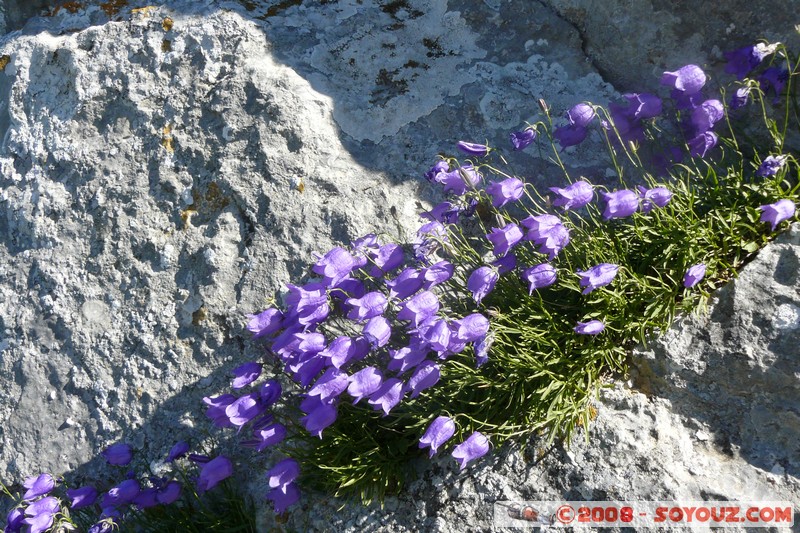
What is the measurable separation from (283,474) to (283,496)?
11 cm

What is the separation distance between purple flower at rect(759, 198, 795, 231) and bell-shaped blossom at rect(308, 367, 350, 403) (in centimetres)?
191

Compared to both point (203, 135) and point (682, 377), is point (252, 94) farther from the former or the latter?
point (682, 377)

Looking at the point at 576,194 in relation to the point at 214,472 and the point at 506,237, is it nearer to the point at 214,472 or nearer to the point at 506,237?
the point at 506,237

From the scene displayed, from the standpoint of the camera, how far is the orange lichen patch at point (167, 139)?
433 centimetres

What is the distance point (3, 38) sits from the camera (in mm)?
5090

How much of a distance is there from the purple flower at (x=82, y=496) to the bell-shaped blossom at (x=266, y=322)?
1.24 metres

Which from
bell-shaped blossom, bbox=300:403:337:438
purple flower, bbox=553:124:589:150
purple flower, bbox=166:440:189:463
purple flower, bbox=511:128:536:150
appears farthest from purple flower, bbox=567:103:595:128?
purple flower, bbox=166:440:189:463

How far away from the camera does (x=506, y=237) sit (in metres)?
3.31

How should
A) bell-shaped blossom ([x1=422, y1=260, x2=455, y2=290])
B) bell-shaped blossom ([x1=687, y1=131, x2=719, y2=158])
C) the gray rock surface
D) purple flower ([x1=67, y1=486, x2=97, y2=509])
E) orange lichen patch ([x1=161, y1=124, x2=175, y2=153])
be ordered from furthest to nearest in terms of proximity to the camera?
1. orange lichen patch ([x1=161, y1=124, x2=175, y2=153])
2. the gray rock surface
3. purple flower ([x1=67, y1=486, x2=97, y2=509])
4. bell-shaped blossom ([x1=687, y1=131, x2=719, y2=158])
5. bell-shaped blossom ([x1=422, y1=260, x2=455, y2=290])

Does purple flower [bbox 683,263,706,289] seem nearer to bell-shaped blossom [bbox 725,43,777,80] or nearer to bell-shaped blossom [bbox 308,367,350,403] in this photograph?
bell-shaped blossom [bbox 725,43,777,80]

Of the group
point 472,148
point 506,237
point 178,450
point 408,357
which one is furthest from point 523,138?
point 178,450

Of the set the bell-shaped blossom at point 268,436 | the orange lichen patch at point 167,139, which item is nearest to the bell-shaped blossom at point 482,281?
the bell-shaped blossom at point 268,436

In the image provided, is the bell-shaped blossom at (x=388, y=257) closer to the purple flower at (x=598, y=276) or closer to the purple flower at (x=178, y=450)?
the purple flower at (x=598, y=276)

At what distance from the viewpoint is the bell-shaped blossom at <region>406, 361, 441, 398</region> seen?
3.24m
